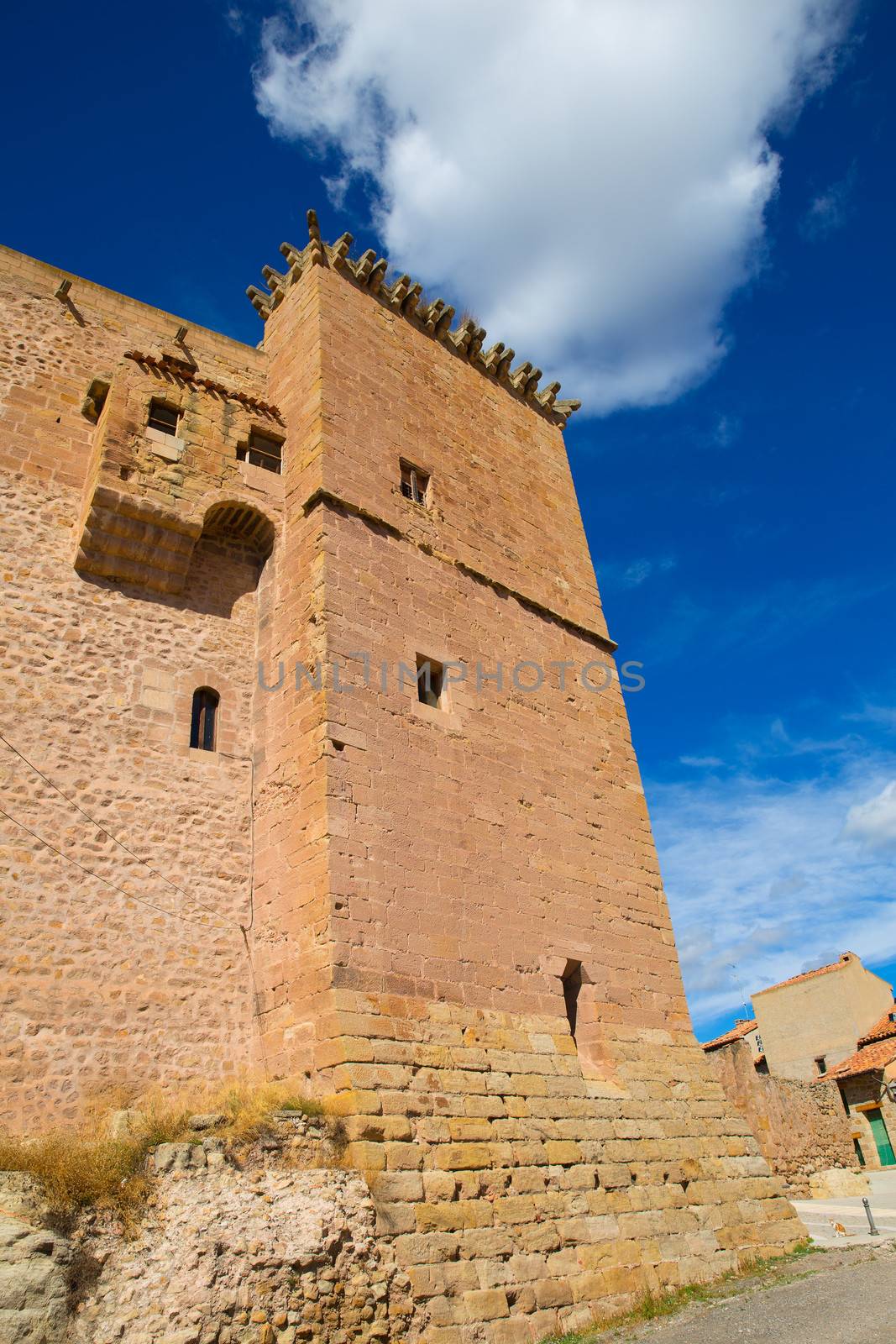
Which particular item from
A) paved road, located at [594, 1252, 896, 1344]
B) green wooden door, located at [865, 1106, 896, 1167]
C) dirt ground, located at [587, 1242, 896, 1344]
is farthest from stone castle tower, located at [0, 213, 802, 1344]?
green wooden door, located at [865, 1106, 896, 1167]

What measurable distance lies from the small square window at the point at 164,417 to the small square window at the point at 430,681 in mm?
3397

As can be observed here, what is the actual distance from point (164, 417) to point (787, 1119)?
503 inches

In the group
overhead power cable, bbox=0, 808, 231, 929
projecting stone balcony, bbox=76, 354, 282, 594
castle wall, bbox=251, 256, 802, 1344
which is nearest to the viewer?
castle wall, bbox=251, 256, 802, 1344

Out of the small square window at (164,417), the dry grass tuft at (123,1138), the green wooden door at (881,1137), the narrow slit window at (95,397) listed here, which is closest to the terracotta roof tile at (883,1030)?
the green wooden door at (881,1137)

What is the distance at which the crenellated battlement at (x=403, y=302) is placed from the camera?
1111 centimetres

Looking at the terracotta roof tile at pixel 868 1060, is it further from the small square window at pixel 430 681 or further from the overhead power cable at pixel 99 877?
the overhead power cable at pixel 99 877

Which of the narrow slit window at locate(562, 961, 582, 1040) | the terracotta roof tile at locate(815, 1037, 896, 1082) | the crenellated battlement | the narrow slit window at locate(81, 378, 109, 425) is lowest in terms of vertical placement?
the narrow slit window at locate(562, 961, 582, 1040)

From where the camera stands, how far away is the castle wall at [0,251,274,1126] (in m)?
6.95

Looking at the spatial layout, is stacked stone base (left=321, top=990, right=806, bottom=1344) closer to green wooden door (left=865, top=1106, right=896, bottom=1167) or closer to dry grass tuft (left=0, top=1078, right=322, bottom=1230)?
dry grass tuft (left=0, top=1078, right=322, bottom=1230)

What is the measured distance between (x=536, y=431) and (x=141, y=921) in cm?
907

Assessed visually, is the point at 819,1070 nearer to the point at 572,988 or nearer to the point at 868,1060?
the point at 868,1060

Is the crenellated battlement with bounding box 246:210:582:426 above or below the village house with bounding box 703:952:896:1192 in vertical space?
above

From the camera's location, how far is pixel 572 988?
9.36 m

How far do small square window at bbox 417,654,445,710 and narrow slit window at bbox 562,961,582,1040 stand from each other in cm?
288
